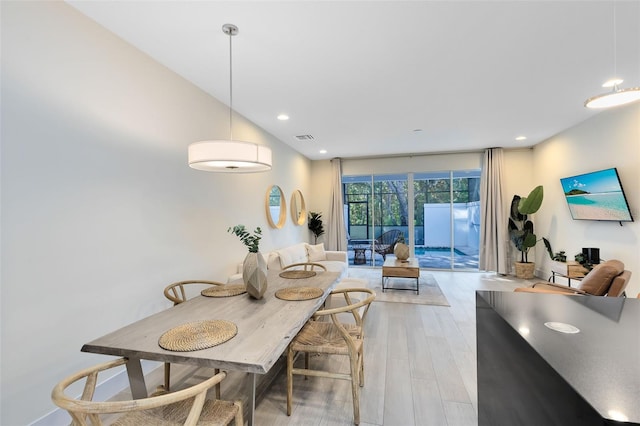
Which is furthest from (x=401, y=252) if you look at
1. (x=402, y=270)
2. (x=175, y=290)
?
(x=175, y=290)

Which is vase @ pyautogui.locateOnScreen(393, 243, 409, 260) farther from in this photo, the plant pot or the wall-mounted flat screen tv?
the wall-mounted flat screen tv

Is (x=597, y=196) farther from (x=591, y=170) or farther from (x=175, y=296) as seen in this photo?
(x=175, y=296)

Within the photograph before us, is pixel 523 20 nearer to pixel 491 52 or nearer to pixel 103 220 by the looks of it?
pixel 491 52

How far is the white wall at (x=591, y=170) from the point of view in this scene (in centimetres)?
350

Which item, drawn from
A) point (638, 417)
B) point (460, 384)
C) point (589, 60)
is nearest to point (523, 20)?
point (589, 60)

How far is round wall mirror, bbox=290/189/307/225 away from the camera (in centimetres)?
587

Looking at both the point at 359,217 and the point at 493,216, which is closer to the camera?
the point at 493,216

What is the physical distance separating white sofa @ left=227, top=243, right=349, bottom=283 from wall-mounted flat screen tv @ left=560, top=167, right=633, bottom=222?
362 cm

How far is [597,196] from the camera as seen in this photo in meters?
3.95

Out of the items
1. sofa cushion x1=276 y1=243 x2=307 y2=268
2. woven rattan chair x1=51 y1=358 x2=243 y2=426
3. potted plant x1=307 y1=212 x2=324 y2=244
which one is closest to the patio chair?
potted plant x1=307 y1=212 x2=324 y2=244

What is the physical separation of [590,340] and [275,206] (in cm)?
458

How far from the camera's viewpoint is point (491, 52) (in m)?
2.43

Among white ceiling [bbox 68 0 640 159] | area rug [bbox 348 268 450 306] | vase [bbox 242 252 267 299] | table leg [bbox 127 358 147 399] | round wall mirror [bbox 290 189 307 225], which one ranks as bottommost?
area rug [bbox 348 268 450 306]

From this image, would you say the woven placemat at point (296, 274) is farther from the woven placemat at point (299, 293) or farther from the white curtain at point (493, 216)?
the white curtain at point (493, 216)
